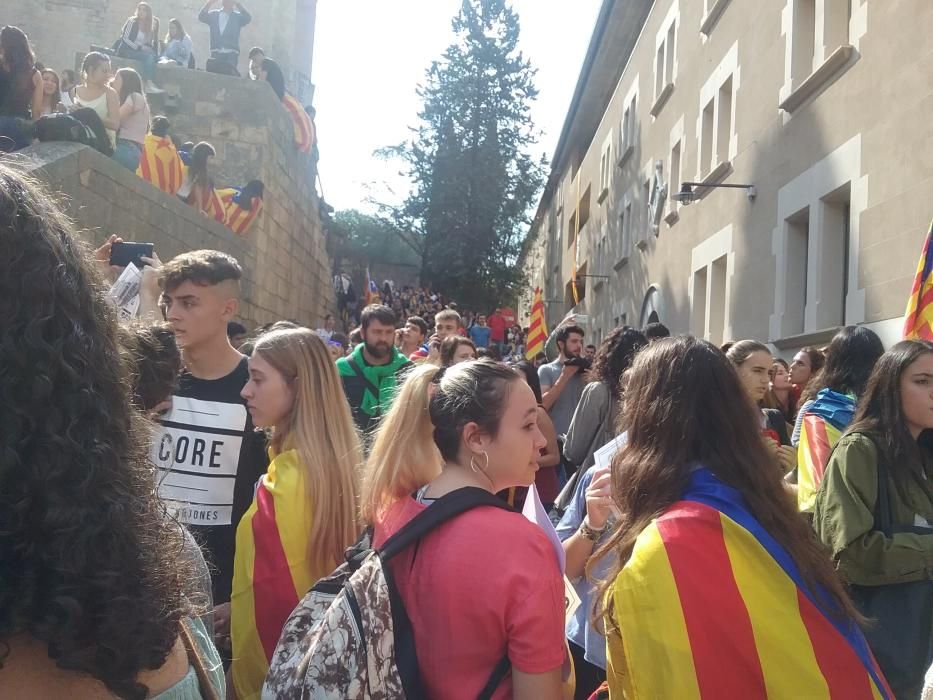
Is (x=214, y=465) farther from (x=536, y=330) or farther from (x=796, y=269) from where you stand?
(x=536, y=330)

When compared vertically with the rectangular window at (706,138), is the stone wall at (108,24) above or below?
above

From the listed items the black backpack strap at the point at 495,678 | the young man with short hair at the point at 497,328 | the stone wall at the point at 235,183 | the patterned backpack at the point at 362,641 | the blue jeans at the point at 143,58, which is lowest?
the black backpack strap at the point at 495,678

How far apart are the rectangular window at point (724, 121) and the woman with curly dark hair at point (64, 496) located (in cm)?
1338

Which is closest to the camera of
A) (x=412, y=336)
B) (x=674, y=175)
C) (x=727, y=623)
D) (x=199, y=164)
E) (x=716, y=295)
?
(x=727, y=623)

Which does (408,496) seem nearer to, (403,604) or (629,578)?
(403,604)

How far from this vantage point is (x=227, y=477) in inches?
135

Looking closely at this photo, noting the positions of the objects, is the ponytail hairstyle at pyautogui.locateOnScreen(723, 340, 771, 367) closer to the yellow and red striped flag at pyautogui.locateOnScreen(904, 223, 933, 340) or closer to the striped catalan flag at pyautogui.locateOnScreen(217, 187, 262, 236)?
the yellow and red striped flag at pyautogui.locateOnScreen(904, 223, 933, 340)

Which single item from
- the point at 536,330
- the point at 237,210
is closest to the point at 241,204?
the point at 237,210

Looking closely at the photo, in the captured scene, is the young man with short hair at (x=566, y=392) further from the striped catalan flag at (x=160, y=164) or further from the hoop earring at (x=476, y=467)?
the striped catalan flag at (x=160, y=164)

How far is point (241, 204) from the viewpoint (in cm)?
1585

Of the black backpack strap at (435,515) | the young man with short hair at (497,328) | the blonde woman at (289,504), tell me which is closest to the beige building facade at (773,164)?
the young man with short hair at (497,328)

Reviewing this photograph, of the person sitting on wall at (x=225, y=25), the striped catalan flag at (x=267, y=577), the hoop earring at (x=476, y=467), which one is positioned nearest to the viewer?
the hoop earring at (x=476, y=467)

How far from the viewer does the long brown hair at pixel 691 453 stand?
203 centimetres

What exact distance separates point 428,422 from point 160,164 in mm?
11574
